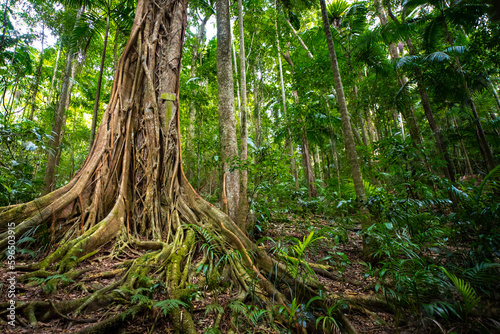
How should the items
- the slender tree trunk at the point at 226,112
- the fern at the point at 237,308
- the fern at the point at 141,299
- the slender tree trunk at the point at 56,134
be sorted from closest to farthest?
the fern at the point at 141,299
the fern at the point at 237,308
the slender tree trunk at the point at 226,112
the slender tree trunk at the point at 56,134

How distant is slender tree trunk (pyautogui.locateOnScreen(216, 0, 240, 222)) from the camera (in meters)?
4.07

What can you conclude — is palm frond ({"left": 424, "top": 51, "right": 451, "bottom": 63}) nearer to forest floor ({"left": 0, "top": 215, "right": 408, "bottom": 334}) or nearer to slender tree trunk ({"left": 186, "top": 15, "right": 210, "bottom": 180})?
forest floor ({"left": 0, "top": 215, "right": 408, "bottom": 334})

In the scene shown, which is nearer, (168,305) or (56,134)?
(168,305)

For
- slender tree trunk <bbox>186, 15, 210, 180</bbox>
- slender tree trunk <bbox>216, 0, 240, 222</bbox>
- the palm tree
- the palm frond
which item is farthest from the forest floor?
slender tree trunk <bbox>186, 15, 210, 180</bbox>

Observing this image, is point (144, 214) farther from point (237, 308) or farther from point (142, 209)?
point (237, 308)

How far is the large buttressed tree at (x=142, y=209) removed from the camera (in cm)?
246

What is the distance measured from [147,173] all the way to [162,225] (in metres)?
0.85

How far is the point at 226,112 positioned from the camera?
13.9 ft

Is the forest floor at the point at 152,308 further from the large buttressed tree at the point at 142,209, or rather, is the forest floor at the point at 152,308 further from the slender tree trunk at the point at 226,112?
the slender tree trunk at the point at 226,112

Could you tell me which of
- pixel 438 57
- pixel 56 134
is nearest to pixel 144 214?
pixel 56 134

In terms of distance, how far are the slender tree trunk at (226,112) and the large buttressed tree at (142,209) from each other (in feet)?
1.80

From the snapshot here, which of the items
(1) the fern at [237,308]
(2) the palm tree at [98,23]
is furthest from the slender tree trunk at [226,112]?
(2) the palm tree at [98,23]

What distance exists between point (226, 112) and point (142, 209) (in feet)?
7.09

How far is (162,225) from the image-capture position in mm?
3494
